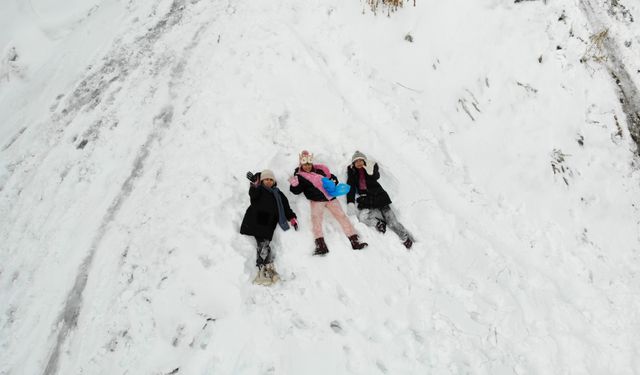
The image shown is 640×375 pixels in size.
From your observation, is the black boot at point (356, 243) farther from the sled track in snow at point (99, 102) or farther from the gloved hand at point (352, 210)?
the sled track in snow at point (99, 102)

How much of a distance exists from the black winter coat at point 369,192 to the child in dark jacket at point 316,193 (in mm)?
295

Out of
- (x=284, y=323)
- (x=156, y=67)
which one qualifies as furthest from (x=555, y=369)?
(x=156, y=67)

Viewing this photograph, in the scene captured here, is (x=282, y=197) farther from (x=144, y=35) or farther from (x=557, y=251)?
(x=144, y=35)

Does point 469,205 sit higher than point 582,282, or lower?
higher

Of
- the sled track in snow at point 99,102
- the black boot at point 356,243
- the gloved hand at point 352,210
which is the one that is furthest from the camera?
the gloved hand at point 352,210

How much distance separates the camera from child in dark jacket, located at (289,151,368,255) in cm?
666

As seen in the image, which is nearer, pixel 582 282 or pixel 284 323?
pixel 284 323

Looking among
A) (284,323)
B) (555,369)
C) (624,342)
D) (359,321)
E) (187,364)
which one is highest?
(187,364)

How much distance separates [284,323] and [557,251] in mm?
4399

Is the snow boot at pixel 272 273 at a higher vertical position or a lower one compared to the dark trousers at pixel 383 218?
higher

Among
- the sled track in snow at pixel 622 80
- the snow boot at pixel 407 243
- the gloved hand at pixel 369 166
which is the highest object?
the gloved hand at pixel 369 166

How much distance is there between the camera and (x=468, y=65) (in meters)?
8.49

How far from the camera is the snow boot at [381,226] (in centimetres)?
684

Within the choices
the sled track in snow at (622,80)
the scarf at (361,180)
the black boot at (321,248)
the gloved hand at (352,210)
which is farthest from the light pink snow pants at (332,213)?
the sled track in snow at (622,80)
